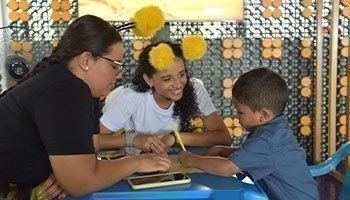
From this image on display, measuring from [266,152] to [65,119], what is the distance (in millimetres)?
582

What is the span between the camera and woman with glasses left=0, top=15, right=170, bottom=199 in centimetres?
93

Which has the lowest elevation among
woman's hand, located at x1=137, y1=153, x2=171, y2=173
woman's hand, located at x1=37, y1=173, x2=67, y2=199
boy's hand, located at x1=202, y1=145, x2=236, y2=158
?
boy's hand, located at x1=202, y1=145, x2=236, y2=158

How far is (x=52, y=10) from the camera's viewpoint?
300cm

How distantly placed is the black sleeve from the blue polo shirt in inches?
17.3

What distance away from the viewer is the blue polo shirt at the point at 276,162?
44.1 inches

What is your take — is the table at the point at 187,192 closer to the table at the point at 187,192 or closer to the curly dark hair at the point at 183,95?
the table at the point at 187,192

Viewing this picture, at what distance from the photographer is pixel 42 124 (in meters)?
0.95

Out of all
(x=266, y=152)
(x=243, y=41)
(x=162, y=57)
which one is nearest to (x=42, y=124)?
(x=266, y=152)

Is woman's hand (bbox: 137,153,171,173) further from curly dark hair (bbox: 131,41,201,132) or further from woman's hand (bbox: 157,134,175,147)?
curly dark hair (bbox: 131,41,201,132)

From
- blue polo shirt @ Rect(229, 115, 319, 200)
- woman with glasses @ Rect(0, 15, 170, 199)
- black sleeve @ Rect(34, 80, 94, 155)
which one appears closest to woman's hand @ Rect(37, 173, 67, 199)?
woman with glasses @ Rect(0, 15, 170, 199)

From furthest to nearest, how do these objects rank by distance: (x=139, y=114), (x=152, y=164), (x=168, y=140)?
(x=139, y=114) < (x=168, y=140) < (x=152, y=164)

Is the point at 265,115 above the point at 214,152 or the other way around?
above

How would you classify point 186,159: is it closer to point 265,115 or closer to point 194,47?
point 265,115

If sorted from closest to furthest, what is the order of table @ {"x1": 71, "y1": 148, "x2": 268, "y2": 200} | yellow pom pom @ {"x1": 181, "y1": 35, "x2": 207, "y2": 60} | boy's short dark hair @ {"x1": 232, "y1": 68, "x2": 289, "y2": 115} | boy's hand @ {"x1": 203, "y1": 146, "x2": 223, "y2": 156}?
1. table @ {"x1": 71, "y1": 148, "x2": 268, "y2": 200}
2. boy's short dark hair @ {"x1": 232, "y1": 68, "x2": 289, "y2": 115}
3. boy's hand @ {"x1": 203, "y1": 146, "x2": 223, "y2": 156}
4. yellow pom pom @ {"x1": 181, "y1": 35, "x2": 207, "y2": 60}
